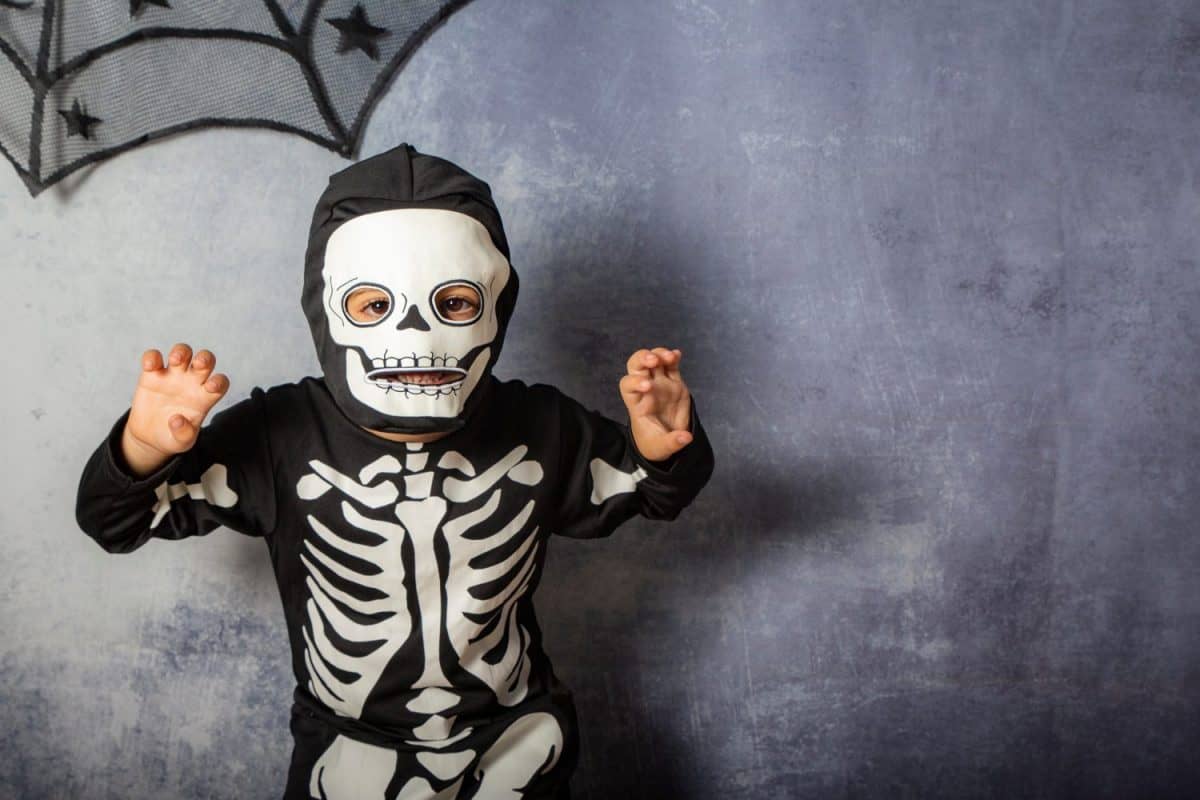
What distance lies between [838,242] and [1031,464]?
570mm

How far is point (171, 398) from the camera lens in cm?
129

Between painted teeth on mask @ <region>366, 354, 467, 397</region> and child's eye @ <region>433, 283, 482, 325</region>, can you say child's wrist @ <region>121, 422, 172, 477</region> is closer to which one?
painted teeth on mask @ <region>366, 354, 467, 397</region>

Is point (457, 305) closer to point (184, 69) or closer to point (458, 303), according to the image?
point (458, 303)

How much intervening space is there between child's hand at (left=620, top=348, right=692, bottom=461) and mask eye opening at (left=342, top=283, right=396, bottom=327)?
322 mm

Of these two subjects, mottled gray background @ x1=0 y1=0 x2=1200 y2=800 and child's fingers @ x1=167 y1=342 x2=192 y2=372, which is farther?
mottled gray background @ x1=0 y1=0 x2=1200 y2=800

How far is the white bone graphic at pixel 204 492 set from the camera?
1405mm

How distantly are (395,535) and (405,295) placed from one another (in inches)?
12.9

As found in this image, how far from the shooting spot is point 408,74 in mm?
1835

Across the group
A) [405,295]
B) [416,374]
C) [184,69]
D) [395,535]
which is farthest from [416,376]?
[184,69]

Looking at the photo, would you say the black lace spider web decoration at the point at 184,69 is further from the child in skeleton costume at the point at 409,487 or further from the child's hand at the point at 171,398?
the child's hand at the point at 171,398

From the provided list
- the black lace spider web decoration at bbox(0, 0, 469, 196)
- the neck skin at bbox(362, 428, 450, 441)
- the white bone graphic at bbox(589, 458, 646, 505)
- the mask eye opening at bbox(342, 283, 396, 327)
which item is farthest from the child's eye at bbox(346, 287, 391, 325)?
the black lace spider web decoration at bbox(0, 0, 469, 196)

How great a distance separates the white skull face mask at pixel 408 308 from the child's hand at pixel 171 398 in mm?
170

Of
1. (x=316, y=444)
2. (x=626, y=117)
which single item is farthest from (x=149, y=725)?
(x=626, y=117)

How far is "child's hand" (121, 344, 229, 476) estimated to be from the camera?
1.28 metres
